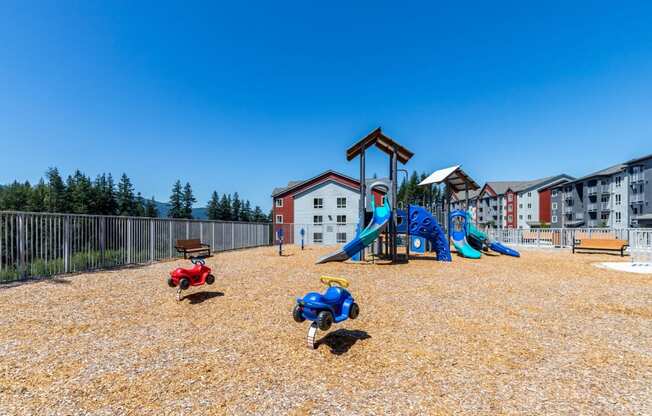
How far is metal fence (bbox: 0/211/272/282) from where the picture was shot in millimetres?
8594

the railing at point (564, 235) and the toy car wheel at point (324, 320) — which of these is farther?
the railing at point (564, 235)

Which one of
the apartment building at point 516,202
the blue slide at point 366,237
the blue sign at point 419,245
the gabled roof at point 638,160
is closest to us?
the blue slide at point 366,237

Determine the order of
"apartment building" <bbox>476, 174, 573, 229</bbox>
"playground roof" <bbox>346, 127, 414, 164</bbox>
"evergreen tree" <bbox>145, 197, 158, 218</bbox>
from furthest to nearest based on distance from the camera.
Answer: "evergreen tree" <bbox>145, 197, 158, 218</bbox>
"apartment building" <bbox>476, 174, 573, 229</bbox>
"playground roof" <bbox>346, 127, 414, 164</bbox>

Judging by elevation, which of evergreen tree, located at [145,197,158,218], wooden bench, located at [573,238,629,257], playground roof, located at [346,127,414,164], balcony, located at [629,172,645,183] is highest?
balcony, located at [629,172,645,183]

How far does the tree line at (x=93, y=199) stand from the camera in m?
59.0

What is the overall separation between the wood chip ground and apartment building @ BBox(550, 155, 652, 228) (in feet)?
170

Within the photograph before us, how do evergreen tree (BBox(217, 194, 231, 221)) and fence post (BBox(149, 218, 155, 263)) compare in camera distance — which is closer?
fence post (BBox(149, 218, 155, 263))

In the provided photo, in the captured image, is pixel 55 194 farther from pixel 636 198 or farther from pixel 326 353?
pixel 636 198

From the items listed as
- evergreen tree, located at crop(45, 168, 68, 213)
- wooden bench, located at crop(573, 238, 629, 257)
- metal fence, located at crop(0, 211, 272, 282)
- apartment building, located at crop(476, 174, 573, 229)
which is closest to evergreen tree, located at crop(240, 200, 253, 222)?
evergreen tree, located at crop(45, 168, 68, 213)

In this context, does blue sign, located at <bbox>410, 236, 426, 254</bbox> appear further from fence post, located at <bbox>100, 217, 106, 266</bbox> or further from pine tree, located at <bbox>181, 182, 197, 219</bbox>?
pine tree, located at <bbox>181, 182, 197, 219</bbox>

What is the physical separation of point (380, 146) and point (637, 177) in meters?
52.6

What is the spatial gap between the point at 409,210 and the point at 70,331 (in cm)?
1150

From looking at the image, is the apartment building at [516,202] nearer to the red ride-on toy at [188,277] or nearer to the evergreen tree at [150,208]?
the red ride-on toy at [188,277]

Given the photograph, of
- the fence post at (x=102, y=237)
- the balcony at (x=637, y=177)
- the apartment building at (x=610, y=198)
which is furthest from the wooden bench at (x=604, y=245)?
the balcony at (x=637, y=177)
